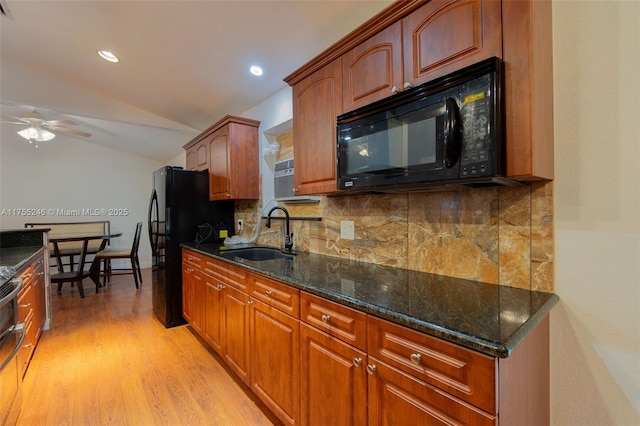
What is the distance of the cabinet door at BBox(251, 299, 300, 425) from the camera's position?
1.41 m

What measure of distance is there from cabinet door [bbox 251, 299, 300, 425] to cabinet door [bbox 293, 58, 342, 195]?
78 cm

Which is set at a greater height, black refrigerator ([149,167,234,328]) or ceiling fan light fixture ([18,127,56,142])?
ceiling fan light fixture ([18,127,56,142])

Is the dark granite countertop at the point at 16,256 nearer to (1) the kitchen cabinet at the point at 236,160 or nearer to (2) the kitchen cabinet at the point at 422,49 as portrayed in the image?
(1) the kitchen cabinet at the point at 236,160

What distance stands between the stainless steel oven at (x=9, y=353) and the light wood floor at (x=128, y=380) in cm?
25

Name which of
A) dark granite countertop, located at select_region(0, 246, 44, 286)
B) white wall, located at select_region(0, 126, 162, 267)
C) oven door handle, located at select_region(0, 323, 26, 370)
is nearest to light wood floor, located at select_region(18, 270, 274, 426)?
oven door handle, located at select_region(0, 323, 26, 370)

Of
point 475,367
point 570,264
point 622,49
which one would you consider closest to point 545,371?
point 570,264

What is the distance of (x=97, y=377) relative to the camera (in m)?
2.11

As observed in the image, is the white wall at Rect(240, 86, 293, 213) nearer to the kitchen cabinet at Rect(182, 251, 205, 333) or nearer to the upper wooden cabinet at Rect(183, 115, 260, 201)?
the upper wooden cabinet at Rect(183, 115, 260, 201)

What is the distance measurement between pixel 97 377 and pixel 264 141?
93.6 inches

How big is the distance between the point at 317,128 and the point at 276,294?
39.7 inches

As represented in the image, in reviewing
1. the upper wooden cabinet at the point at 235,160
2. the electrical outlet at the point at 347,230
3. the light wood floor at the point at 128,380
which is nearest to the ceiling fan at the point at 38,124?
the upper wooden cabinet at the point at 235,160

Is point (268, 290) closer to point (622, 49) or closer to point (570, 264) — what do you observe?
point (570, 264)

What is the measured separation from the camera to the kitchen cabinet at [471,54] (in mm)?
977

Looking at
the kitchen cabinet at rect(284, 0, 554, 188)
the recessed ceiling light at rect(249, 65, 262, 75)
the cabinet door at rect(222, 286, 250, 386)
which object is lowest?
the cabinet door at rect(222, 286, 250, 386)
